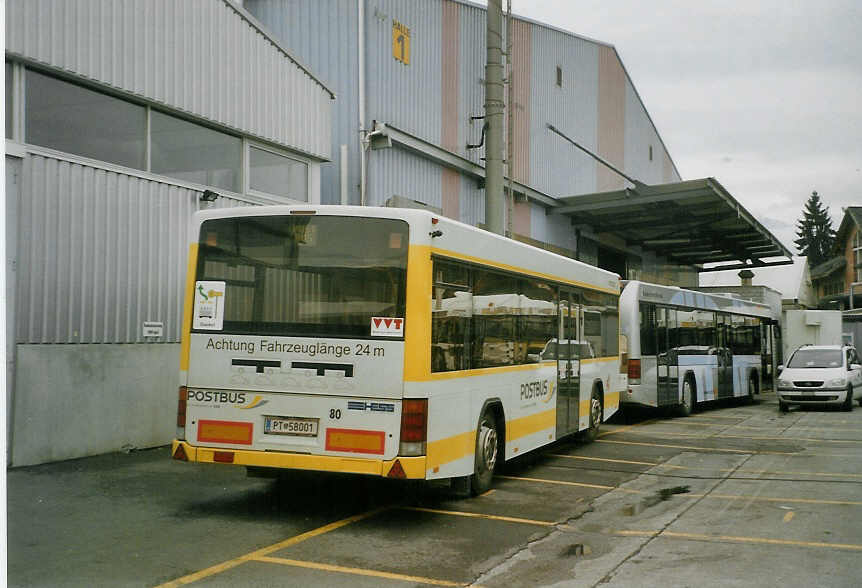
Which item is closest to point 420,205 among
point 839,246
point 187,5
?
point 187,5

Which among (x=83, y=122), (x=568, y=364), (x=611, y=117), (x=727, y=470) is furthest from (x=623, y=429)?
(x=611, y=117)

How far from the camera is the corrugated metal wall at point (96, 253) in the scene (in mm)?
10180

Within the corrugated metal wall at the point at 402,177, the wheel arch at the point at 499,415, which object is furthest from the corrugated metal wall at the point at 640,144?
the wheel arch at the point at 499,415

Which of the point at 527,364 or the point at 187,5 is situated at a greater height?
the point at 187,5

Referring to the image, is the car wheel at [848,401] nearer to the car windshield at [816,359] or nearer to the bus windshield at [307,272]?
the car windshield at [816,359]

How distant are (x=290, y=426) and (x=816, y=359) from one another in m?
19.0

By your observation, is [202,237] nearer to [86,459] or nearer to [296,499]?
[296,499]

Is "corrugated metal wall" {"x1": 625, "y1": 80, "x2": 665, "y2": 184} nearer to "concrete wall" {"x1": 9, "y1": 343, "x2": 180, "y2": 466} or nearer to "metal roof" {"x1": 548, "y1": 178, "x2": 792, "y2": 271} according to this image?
"metal roof" {"x1": 548, "y1": 178, "x2": 792, "y2": 271}

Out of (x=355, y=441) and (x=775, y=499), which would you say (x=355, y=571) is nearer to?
(x=355, y=441)

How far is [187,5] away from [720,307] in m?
15.4

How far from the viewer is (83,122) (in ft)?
36.2

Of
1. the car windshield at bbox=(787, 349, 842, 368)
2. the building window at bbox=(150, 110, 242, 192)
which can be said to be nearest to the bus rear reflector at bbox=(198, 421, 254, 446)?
the building window at bbox=(150, 110, 242, 192)

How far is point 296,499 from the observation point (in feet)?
29.0

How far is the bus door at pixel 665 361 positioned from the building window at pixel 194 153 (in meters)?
9.40
